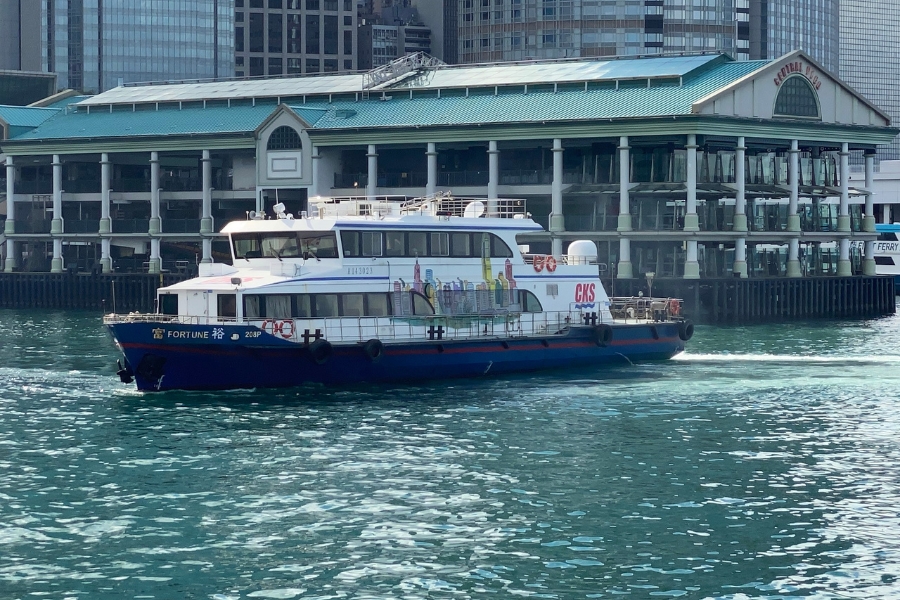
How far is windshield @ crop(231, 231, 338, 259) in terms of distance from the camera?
170 feet

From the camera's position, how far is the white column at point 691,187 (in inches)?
3654

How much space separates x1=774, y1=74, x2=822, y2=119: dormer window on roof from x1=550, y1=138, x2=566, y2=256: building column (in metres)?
14.7

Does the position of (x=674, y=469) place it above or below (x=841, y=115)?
below

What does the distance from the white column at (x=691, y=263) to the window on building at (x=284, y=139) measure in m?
30.4

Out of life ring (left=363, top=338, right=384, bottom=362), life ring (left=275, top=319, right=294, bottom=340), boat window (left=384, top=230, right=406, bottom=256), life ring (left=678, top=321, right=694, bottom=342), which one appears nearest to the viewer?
life ring (left=275, top=319, right=294, bottom=340)

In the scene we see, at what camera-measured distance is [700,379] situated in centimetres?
5456

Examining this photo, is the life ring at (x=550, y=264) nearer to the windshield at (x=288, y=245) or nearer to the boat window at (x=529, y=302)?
the boat window at (x=529, y=302)

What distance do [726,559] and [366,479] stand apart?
1001cm

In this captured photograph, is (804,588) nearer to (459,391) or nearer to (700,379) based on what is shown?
(459,391)

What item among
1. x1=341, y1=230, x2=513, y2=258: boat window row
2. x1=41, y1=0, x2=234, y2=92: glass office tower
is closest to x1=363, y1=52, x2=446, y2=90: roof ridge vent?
x1=341, y1=230, x2=513, y2=258: boat window row

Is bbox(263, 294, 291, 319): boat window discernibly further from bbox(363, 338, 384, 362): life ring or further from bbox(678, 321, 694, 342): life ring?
bbox(678, 321, 694, 342): life ring

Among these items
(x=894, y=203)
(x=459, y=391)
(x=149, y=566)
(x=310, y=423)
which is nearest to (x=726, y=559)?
(x=149, y=566)

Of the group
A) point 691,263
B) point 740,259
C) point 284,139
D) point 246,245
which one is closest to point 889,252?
point 740,259

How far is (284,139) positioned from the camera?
4210 inches
